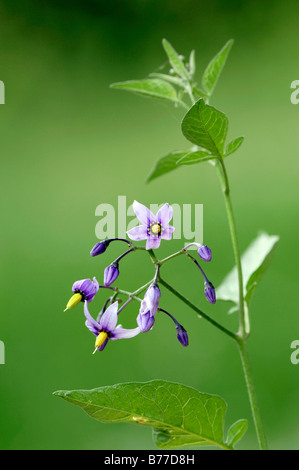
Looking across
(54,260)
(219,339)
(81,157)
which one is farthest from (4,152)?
(219,339)

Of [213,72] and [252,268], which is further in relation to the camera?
[252,268]

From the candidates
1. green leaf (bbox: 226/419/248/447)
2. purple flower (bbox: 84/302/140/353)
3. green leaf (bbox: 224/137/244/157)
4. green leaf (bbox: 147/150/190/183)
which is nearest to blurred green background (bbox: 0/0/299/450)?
green leaf (bbox: 147/150/190/183)

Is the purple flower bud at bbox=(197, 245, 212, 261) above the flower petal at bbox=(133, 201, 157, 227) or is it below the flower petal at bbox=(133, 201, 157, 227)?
below

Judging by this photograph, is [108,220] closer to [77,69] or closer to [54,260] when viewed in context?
[54,260]

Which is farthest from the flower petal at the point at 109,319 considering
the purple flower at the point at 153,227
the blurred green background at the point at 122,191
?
the blurred green background at the point at 122,191
